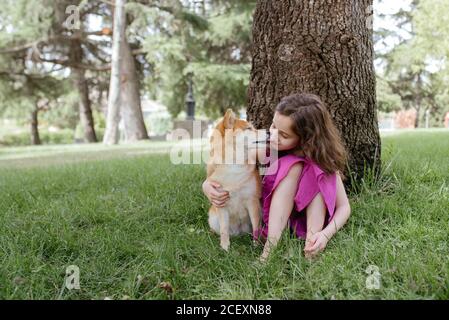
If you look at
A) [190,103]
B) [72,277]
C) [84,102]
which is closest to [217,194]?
[72,277]

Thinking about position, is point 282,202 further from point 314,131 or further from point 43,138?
point 43,138

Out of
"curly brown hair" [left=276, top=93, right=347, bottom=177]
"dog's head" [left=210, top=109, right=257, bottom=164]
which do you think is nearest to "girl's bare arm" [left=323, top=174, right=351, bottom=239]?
"curly brown hair" [left=276, top=93, right=347, bottom=177]

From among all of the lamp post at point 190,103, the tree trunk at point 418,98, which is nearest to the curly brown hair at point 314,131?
the lamp post at point 190,103

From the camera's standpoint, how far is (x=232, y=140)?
2783mm

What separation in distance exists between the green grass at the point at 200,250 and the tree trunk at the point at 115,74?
9791 mm

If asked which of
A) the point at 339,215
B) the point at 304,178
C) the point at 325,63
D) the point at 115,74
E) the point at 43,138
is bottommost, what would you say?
the point at 43,138

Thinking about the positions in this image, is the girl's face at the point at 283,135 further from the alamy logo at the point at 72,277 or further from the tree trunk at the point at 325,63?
the alamy logo at the point at 72,277

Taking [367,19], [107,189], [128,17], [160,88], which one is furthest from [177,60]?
[367,19]

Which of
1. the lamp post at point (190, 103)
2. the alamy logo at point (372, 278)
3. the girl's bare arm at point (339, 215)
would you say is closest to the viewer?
the alamy logo at point (372, 278)

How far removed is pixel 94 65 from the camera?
57.7 ft

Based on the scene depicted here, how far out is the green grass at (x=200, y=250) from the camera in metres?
2.06

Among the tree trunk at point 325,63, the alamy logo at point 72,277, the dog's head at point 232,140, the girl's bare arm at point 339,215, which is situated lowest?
the alamy logo at point 72,277

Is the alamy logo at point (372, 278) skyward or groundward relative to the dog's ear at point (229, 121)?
groundward

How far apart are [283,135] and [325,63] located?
2.82 ft
